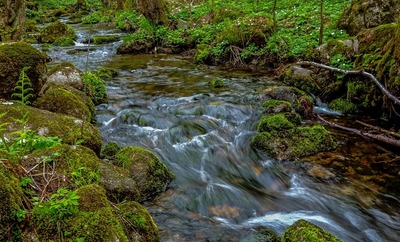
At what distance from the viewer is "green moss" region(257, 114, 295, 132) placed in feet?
22.0

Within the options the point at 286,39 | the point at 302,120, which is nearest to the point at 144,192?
the point at 302,120

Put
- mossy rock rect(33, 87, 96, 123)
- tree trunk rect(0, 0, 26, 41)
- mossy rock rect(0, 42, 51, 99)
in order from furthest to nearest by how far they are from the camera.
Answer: tree trunk rect(0, 0, 26, 41) → mossy rock rect(33, 87, 96, 123) → mossy rock rect(0, 42, 51, 99)

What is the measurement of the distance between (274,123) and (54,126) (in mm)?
4177

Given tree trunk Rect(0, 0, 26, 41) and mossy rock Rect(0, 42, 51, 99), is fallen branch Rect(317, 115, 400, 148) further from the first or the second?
tree trunk Rect(0, 0, 26, 41)

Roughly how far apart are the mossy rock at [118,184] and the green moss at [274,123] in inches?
135

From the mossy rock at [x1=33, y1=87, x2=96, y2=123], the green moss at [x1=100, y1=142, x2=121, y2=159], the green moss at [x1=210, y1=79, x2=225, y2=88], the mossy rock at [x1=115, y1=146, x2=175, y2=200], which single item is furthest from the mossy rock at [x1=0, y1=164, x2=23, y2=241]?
the green moss at [x1=210, y1=79, x2=225, y2=88]

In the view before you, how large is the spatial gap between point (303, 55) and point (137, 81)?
18.3ft

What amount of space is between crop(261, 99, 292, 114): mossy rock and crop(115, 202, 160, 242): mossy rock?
4.97 m

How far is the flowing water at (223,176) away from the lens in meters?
4.44

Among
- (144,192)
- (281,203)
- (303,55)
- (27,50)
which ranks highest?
(27,50)

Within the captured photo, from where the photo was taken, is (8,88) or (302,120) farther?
(302,120)

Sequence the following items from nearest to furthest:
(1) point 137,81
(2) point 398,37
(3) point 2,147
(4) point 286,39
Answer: (3) point 2,147
(2) point 398,37
(1) point 137,81
(4) point 286,39

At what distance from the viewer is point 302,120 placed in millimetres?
7734

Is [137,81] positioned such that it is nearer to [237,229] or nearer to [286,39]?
[286,39]
